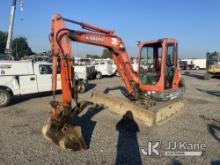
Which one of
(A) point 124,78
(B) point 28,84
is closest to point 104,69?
(B) point 28,84

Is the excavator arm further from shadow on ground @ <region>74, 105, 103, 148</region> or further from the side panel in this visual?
the side panel

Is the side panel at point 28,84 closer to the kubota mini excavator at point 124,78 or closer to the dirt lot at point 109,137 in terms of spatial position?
the dirt lot at point 109,137

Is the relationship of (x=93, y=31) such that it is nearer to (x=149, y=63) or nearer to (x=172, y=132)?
(x=149, y=63)

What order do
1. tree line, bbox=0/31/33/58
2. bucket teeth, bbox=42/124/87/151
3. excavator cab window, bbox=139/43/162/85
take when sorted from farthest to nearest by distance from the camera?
1. tree line, bbox=0/31/33/58
2. excavator cab window, bbox=139/43/162/85
3. bucket teeth, bbox=42/124/87/151

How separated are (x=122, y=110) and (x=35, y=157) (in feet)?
12.6

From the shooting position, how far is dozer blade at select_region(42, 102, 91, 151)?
21.4 ft

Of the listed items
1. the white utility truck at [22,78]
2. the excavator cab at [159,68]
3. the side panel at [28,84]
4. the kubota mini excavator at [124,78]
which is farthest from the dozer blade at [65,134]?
the side panel at [28,84]

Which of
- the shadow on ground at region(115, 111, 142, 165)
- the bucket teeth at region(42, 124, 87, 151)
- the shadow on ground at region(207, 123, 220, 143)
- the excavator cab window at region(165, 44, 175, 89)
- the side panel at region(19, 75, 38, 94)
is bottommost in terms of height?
the shadow on ground at region(207, 123, 220, 143)

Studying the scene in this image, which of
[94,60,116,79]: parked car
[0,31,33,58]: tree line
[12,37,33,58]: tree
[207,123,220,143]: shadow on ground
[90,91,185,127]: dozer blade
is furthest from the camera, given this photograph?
[12,37,33,58]: tree

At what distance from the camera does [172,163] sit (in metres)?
5.91

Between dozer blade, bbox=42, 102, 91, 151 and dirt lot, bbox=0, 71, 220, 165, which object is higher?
dozer blade, bbox=42, 102, 91, 151

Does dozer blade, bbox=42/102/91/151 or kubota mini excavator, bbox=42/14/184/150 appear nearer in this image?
dozer blade, bbox=42/102/91/151

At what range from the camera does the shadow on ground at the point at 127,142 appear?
240 inches

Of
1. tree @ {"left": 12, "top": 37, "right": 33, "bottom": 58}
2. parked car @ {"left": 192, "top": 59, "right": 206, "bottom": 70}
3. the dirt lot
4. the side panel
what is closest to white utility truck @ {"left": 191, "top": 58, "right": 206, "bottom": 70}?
parked car @ {"left": 192, "top": 59, "right": 206, "bottom": 70}
